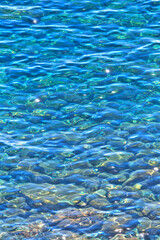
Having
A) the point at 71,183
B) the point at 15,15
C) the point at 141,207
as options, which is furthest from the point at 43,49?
the point at 141,207

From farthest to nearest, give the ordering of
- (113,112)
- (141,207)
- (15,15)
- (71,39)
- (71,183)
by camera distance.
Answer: (15,15) → (71,39) → (113,112) → (71,183) → (141,207)

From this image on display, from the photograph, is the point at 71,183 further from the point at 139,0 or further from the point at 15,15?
the point at 139,0

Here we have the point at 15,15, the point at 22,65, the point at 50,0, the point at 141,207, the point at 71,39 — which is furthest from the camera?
the point at 50,0

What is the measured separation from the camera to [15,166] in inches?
383

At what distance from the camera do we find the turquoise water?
328 inches

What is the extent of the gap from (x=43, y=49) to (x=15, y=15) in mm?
3130

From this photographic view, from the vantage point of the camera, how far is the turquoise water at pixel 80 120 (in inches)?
328

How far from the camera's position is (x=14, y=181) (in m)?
9.33

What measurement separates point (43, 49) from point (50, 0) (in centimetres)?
425

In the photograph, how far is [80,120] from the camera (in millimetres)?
11242

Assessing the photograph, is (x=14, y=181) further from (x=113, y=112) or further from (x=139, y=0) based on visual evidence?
(x=139, y=0)

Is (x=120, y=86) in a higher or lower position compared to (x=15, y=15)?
lower

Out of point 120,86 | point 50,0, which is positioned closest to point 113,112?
point 120,86

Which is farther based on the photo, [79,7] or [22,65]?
[79,7]
